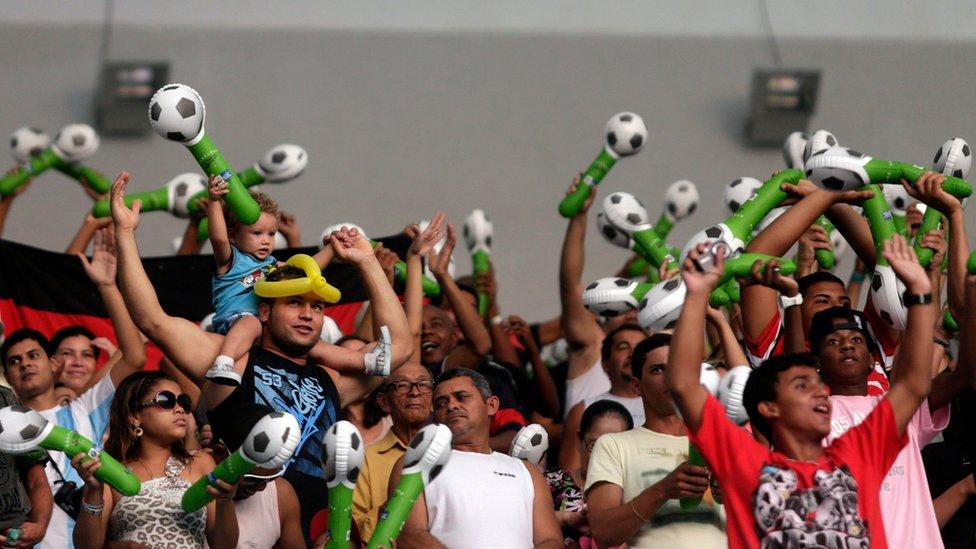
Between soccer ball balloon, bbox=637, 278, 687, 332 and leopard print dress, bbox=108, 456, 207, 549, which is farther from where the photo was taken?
leopard print dress, bbox=108, 456, 207, 549

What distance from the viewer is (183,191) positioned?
6352mm

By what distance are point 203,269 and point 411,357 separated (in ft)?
5.34

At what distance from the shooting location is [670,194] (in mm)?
7430

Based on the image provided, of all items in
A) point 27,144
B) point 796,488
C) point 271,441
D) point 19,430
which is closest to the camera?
point 796,488

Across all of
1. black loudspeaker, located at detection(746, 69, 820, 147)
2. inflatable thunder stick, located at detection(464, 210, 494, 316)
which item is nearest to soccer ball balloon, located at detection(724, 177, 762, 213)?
inflatable thunder stick, located at detection(464, 210, 494, 316)

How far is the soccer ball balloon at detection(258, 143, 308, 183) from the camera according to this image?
6.29 m

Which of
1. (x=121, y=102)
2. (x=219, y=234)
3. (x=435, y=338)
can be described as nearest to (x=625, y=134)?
(x=435, y=338)

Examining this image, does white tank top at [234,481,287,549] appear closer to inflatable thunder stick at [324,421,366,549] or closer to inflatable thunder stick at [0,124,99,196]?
inflatable thunder stick at [324,421,366,549]

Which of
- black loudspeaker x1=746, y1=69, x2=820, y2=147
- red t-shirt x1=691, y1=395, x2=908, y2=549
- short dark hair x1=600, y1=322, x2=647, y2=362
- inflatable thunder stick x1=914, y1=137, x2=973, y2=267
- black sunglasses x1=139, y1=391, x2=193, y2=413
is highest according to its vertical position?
black loudspeaker x1=746, y1=69, x2=820, y2=147

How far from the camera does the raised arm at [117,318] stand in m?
5.12

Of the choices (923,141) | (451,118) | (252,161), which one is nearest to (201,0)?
(252,161)

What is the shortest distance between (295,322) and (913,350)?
5.69 feet

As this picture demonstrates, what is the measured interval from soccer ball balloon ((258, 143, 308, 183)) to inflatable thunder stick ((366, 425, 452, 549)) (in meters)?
2.51

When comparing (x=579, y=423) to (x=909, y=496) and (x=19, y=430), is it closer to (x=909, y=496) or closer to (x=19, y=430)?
(x=909, y=496)
